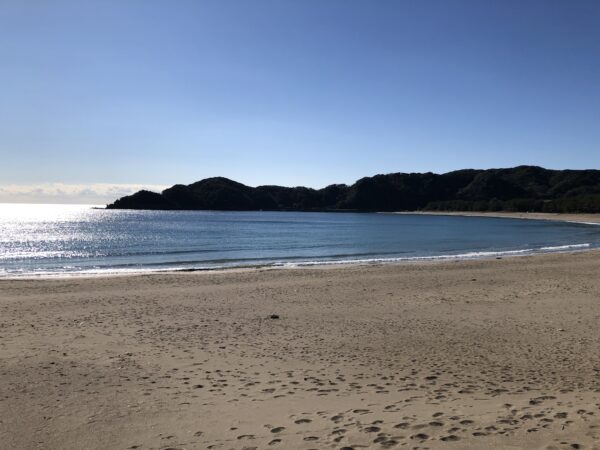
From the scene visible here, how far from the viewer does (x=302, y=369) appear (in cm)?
838

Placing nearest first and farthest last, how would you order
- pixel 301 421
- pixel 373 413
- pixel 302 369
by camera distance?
1. pixel 301 421
2. pixel 373 413
3. pixel 302 369

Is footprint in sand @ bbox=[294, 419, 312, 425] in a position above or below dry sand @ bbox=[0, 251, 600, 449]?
above

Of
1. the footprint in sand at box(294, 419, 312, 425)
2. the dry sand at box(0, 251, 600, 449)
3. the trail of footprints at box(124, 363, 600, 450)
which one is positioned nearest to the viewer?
the trail of footprints at box(124, 363, 600, 450)

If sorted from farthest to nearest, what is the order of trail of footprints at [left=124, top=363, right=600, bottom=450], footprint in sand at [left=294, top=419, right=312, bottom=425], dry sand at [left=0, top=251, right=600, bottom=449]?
1. footprint in sand at [left=294, top=419, right=312, bottom=425]
2. dry sand at [left=0, top=251, right=600, bottom=449]
3. trail of footprints at [left=124, top=363, right=600, bottom=450]

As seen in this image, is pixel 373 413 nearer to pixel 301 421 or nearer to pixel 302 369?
pixel 301 421

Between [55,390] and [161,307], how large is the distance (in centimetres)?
755

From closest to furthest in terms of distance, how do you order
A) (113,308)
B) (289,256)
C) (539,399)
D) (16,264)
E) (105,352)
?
(539,399) < (105,352) < (113,308) < (16,264) < (289,256)

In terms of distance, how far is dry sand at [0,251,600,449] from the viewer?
5.53 metres

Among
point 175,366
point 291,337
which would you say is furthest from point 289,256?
point 175,366

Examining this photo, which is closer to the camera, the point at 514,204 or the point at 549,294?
the point at 549,294

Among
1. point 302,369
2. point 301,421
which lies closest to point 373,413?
point 301,421

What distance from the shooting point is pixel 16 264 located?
32062 mm

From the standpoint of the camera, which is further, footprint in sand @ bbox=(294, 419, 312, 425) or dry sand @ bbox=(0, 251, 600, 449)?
footprint in sand @ bbox=(294, 419, 312, 425)

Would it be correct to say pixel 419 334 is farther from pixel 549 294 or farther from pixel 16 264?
pixel 16 264
